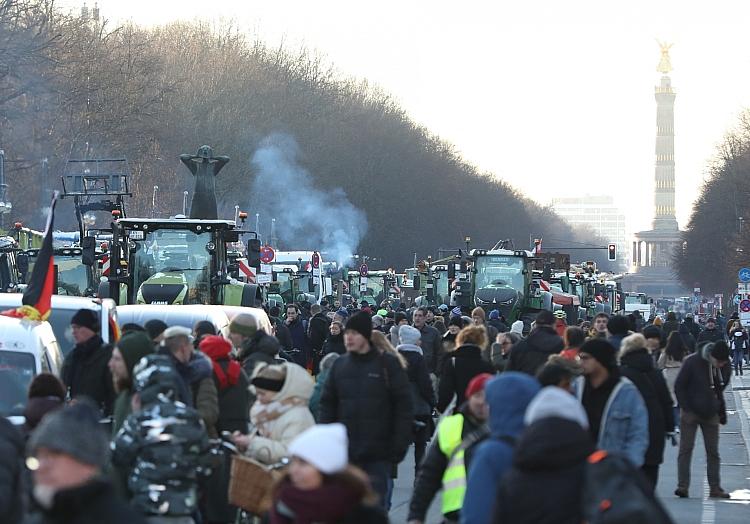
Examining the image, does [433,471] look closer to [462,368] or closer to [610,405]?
[610,405]

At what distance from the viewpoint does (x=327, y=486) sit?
640 cm

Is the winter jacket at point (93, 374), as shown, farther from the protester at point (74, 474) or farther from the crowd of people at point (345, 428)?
the protester at point (74, 474)

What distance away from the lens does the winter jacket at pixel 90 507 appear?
18.9 ft

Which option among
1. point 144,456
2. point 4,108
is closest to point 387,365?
point 144,456

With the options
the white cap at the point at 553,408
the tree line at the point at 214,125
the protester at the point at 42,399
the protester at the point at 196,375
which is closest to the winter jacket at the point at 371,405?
the protester at the point at 196,375

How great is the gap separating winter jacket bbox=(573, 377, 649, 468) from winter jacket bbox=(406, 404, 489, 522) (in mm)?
1623

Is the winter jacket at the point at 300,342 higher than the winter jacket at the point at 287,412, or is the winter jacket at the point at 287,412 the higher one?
the winter jacket at the point at 287,412

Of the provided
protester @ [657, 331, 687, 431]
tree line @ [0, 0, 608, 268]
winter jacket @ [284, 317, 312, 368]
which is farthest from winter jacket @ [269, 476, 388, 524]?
tree line @ [0, 0, 608, 268]

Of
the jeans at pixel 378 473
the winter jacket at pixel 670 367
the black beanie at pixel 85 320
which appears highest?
the black beanie at pixel 85 320

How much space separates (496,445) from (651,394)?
5.56m

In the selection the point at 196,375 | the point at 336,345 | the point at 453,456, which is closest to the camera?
the point at 453,456

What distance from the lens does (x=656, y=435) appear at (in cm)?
1281

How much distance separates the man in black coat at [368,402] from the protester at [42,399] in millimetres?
2257

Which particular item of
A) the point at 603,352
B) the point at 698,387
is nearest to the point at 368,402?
the point at 603,352
